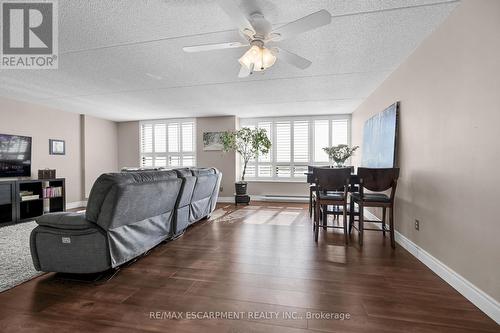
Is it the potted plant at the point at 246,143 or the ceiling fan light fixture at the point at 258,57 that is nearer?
the ceiling fan light fixture at the point at 258,57

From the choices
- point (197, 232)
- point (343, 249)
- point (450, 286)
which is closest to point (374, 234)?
point (343, 249)

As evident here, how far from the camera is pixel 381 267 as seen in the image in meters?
2.29

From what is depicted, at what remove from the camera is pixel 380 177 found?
2762mm

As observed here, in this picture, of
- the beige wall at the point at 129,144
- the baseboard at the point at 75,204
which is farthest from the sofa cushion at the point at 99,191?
the beige wall at the point at 129,144

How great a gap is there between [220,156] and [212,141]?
48cm

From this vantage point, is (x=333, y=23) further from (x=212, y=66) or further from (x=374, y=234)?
(x=374, y=234)

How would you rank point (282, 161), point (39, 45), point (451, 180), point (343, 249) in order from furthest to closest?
1. point (282, 161)
2. point (343, 249)
3. point (39, 45)
4. point (451, 180)

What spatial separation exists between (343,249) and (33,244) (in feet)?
10.4

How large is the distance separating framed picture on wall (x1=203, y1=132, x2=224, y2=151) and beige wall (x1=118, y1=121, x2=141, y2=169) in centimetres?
214

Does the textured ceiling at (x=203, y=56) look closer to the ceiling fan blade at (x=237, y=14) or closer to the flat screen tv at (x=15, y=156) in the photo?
the ceiling fan blade at (x=237, y=14)

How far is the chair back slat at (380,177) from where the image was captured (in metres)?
2.74

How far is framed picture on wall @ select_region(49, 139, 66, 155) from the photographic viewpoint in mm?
5152

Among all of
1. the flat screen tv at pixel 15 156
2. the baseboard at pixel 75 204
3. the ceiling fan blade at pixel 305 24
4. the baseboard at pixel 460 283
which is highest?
the ceiling fan blade at pixel 305 24

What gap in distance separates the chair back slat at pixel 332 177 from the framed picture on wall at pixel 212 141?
3.82 m
